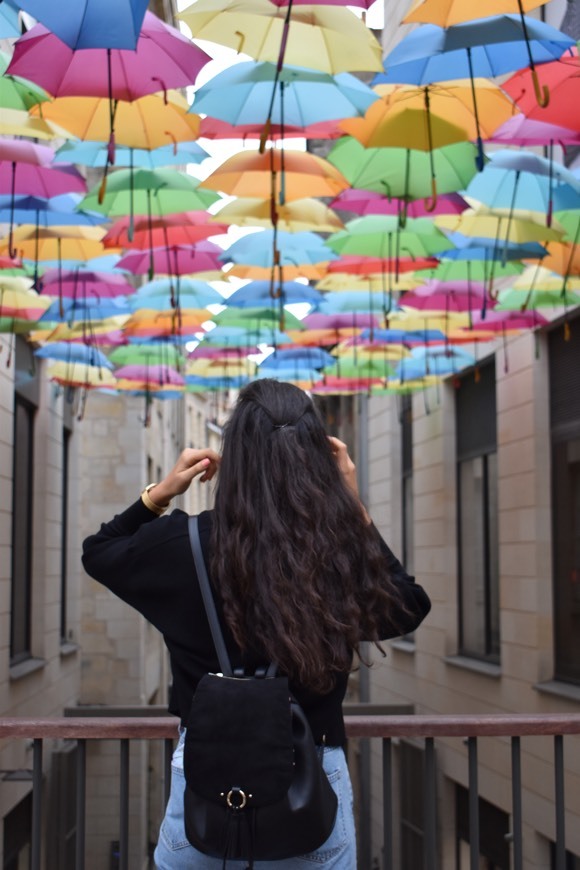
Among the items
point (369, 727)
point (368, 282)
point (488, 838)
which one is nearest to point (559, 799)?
point (369, 727)

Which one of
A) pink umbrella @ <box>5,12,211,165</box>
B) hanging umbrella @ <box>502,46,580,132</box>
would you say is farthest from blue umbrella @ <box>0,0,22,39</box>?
hanging umbrella @ <box>502,46,580,132</box>

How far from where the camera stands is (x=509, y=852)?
39.7 ft

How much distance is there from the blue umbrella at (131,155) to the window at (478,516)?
6.70 meters

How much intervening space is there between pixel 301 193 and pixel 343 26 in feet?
8.57

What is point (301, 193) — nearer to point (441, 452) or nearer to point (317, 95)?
point (317, 95)

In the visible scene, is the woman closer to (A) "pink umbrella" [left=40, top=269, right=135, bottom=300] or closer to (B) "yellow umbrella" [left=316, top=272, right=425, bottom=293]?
(A) "pink umbrella" [left=40, top=269, right=135, bottom=300]

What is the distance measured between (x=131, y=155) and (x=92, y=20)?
270cm

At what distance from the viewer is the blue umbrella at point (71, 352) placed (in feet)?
45.8

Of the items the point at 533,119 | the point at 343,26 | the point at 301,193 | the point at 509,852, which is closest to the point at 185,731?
the point at 343,26

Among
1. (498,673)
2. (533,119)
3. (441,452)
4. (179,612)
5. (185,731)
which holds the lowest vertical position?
(498,673)

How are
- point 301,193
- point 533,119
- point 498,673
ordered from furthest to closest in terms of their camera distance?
point 498,673 → point 301,193 → point 533,119

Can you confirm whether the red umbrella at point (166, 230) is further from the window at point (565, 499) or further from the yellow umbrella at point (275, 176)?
the window at point (565, 499)

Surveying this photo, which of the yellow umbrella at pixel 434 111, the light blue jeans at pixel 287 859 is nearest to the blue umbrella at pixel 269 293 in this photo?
the yellow umbrella at pixel 434 111

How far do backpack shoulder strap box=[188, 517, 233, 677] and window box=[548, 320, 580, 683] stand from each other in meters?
9.03
